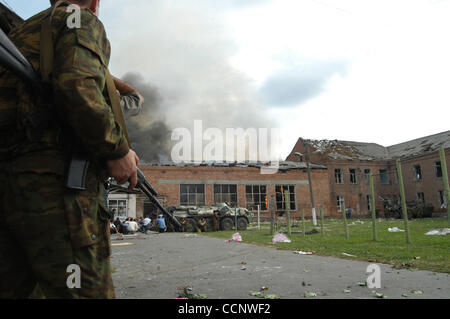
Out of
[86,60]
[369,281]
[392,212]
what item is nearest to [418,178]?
[392,212]

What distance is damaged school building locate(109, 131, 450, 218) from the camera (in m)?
28.9

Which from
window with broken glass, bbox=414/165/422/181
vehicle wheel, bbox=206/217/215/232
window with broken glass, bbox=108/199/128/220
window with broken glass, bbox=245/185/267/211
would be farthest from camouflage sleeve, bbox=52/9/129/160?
window with broken glass, bbox=414/165/422/181

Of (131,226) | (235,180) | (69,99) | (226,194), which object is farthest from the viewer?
(235,180)

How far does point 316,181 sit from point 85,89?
3514cm

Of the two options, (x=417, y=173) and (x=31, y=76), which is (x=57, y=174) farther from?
(x=417, y=173)

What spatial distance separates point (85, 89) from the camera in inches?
53.2

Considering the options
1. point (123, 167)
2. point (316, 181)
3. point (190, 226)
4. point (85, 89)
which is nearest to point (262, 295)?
point (123, 167)

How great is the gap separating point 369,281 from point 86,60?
11.4 feet

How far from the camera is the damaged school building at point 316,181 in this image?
28922 mm

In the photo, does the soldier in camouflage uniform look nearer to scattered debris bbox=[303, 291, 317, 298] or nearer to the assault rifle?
the assault rifle

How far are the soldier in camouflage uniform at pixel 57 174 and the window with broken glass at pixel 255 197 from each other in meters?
30.6

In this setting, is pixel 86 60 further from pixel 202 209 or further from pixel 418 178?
pixel 418 178

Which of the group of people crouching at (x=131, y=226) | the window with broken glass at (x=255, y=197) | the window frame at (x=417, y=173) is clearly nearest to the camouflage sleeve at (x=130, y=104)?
the group of people crouching at (x=131, y=226)
